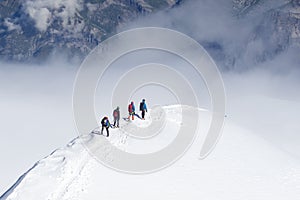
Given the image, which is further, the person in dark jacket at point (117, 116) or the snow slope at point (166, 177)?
the person in dark jacket at point (117, 116)

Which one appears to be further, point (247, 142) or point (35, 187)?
point (247, 142)

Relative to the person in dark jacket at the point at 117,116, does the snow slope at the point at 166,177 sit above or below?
below

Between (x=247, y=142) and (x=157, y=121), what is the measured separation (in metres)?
12.9

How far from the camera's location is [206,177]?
40.9 meters

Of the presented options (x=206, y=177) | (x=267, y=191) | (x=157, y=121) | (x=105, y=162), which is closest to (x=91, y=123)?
(x=157, y=121)

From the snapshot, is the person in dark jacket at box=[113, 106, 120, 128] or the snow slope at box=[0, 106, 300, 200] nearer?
the snow slope at box=[0, 106, 300, 200]

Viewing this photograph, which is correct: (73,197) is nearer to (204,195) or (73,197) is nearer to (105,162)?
(105,162)

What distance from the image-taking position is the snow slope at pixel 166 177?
3581 centimetres

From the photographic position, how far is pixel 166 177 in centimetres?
4012

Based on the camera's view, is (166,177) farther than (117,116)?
No

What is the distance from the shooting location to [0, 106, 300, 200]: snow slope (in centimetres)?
3581

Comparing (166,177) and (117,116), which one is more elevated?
(117,116)

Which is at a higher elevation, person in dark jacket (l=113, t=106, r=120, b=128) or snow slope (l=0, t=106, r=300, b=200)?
person in dark jacket (l=113, t=106, r=120, b=128)

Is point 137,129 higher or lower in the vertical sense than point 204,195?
higher
